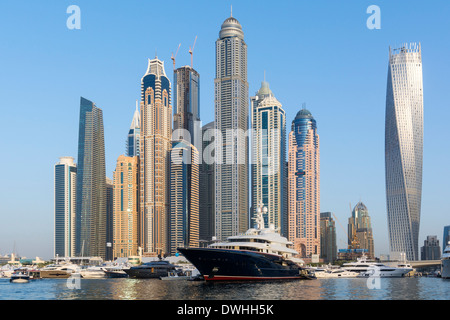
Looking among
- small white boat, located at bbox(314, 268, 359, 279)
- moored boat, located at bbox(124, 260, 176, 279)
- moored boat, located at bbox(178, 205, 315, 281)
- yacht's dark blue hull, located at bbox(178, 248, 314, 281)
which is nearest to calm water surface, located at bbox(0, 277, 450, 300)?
yacht's dark blue hull, located at bbox(178, 248, 314, 281)

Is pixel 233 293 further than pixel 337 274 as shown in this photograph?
No

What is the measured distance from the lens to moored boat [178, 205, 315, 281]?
107694mm

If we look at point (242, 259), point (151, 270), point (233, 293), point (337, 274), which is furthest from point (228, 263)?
point (337, 274)

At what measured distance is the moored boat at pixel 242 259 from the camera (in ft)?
353

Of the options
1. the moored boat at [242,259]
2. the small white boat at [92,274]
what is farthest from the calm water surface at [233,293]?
the small white boat at [92,274]

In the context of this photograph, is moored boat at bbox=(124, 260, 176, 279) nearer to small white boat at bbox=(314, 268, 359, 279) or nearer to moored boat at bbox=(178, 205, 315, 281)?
moored boat at bbox=(178, 205, 315, 281)

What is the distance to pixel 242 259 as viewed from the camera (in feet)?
356

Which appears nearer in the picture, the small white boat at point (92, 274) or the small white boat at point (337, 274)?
the small white boat at point (92, 274)

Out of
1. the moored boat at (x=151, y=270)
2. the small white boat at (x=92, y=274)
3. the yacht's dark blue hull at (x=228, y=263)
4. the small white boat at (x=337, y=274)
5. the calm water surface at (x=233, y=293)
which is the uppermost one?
the yacht's dark blue hull at (x=228, y=263)

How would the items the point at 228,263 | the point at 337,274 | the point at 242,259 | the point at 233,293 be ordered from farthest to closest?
the point at 337,274, the point at 242,259, the point at 228,263, the point at 233,293

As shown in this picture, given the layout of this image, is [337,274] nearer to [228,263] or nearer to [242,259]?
[242,259]

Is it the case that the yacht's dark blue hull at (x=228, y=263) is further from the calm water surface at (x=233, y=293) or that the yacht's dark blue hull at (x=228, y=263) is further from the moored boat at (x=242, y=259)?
the calm water surface at (x=233, y=293)
